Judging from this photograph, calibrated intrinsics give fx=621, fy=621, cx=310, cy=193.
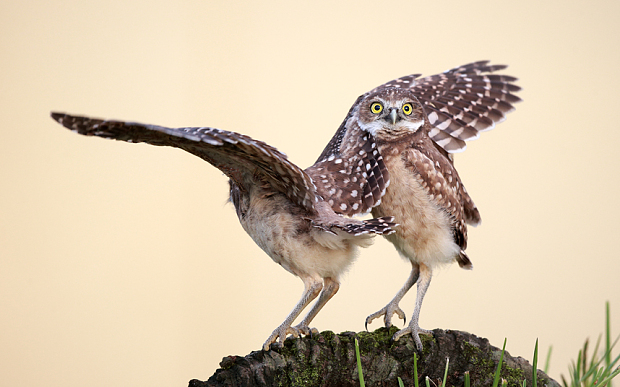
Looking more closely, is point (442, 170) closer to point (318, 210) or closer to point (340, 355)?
point (318, 210)

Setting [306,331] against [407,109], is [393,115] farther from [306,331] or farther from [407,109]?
[306,331]

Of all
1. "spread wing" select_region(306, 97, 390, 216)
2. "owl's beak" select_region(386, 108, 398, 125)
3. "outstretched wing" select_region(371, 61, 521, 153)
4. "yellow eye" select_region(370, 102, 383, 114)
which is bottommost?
"spread wing" select_region(306, 97, 390, 216)

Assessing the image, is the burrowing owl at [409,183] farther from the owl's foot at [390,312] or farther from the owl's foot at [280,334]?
the owl's foot at [280,334]

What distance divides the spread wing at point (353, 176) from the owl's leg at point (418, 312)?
493 mm

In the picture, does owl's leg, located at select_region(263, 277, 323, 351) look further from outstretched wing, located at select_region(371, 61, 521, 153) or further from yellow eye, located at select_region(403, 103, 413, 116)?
outstretched wing, located at select_region(371, 61, 521, 153)

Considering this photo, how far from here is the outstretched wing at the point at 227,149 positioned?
184 cm

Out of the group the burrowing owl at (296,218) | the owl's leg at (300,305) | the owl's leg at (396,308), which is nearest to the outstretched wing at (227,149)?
the burrowing owl at (296,218)

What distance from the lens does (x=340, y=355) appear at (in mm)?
2406

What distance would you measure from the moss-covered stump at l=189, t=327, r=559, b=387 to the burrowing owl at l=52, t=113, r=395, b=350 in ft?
0.31

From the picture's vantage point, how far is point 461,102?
10.3 ft

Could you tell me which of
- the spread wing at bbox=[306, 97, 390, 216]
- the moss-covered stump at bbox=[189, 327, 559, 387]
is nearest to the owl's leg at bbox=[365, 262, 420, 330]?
the moss-covered stump at bbox=[189, 327, 559, 387]

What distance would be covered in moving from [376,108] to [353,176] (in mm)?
314

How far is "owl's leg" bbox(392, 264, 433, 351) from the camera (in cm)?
257

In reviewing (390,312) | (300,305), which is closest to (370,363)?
(300,305)
